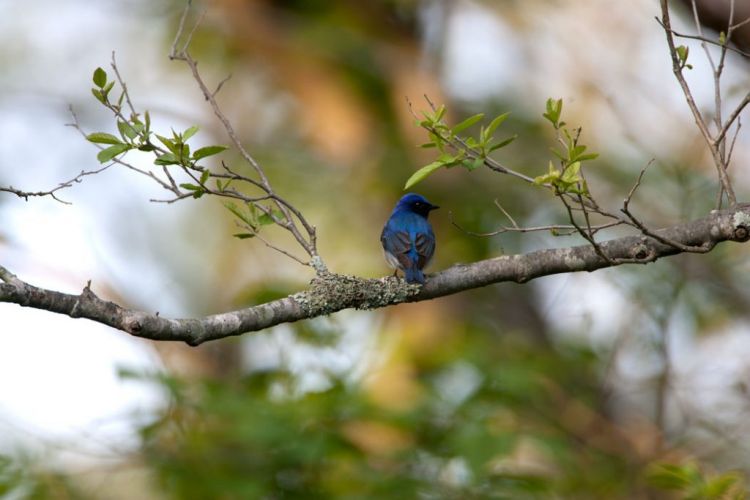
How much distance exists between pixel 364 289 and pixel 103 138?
4.56 feet

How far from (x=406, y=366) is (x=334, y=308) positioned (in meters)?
5.12

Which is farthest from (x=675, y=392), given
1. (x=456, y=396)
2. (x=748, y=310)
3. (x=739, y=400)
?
(x=456, y=396)

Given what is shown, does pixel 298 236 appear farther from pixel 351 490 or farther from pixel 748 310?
pixel 748 310

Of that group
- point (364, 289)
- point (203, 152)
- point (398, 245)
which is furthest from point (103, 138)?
point (398, 245)

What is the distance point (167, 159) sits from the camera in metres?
3.54

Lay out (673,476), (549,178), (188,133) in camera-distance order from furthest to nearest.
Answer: (673,476), (188,133), (549,178)

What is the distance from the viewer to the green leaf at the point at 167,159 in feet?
11.6

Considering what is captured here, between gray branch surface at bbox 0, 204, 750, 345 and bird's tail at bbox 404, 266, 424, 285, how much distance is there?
15cm

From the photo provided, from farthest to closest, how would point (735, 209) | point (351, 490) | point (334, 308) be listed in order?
1. point (351, 490)
2. point (334, 308)
3. point (735, 209)

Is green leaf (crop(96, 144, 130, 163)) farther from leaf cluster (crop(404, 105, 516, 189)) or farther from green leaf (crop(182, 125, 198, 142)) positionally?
leaf cluster (crop(404, 105, 516, 189))

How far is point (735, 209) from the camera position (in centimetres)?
354

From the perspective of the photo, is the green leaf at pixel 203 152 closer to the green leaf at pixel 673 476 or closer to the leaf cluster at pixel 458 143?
the leaf cluster at pixel 458 143

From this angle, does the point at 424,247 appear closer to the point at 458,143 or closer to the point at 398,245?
the point at 398,245

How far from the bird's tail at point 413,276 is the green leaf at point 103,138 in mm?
1625
